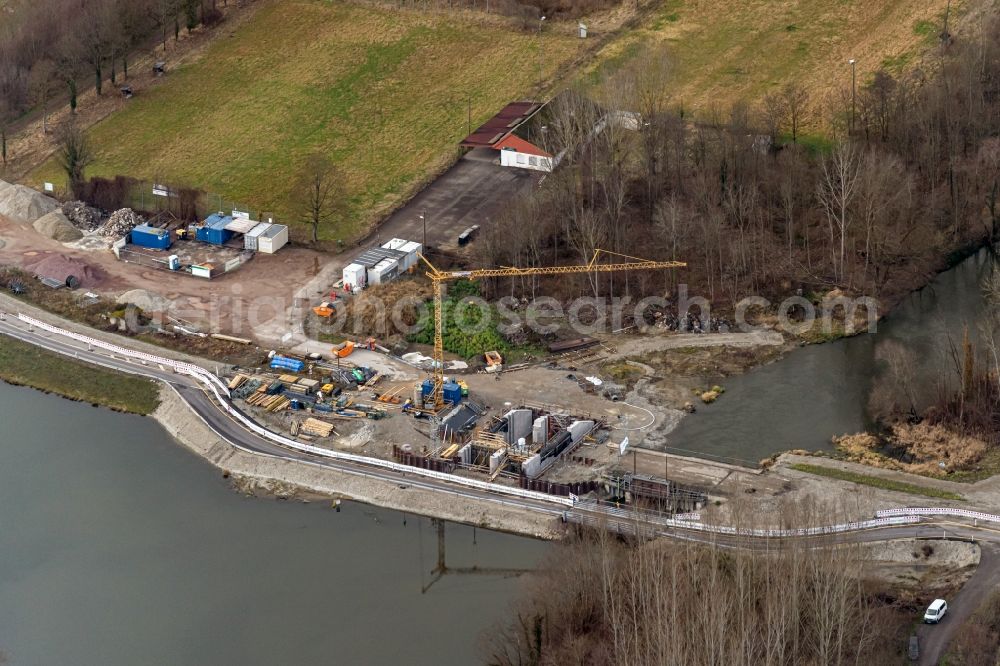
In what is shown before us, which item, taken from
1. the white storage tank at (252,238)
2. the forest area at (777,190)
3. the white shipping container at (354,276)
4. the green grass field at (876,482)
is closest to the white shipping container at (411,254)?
the white shipping container at (354,276)

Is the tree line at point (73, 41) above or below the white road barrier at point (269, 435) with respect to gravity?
above

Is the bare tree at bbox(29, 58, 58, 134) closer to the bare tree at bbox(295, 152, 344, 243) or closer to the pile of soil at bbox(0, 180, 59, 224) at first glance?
the pile of soil at bbox(0, 180, 59, 224)

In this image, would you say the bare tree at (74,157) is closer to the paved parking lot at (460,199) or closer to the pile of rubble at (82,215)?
the pile of rubble at (82,215)

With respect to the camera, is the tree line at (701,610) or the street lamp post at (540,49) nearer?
the tree line at (701,610)

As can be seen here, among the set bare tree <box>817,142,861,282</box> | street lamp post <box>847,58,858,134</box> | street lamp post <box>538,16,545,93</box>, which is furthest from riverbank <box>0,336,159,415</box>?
street lamp post <box>847,58,858,134</box>

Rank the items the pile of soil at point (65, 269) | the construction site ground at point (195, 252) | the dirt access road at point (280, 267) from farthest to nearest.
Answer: the construction site ground at point (195, 252) < the pile of soil at point (65, 269) < the dirt access road at point (280, 267)

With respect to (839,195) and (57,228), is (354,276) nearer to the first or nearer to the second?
(57,228)
